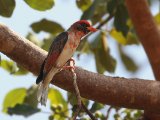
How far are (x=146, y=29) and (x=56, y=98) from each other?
35.9 inches

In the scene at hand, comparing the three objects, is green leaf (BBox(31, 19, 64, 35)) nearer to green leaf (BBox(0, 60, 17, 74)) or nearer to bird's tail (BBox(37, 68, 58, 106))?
green leaf (BBox(0, 60, 17, 74))

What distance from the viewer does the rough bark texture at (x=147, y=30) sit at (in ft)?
10.2

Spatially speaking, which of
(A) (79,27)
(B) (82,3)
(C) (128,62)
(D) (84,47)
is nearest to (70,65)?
(A) (79,27)

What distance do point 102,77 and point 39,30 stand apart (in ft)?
4.95

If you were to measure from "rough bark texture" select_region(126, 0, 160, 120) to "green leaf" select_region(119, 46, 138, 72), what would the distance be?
0.98 metres

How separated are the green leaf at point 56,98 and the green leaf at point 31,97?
109 millimetres

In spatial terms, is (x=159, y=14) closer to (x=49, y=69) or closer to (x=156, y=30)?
(x=156, y=30)

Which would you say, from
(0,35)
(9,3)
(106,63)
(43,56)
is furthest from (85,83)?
(106,63)

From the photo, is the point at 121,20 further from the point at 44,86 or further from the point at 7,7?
the point at 44,86

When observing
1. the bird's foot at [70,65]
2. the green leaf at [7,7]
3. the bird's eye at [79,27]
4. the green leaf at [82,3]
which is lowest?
the bird's foot at [70,65]

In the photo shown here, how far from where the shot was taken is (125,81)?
2.40m

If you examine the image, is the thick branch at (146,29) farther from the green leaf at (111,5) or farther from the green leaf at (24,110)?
the green leaf at (24,110)

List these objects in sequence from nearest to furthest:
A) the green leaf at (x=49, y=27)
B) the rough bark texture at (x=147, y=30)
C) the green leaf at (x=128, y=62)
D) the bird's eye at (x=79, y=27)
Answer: the bird's eye at (x=79, y=27), the rough bark texture at (x=147, y=30), the green leaf at (x=49, y=27), the green leaf at (x=128, y=62)

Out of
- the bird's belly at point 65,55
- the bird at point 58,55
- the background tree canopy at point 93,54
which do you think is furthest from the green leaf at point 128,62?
the bird's belly at point 65,55
